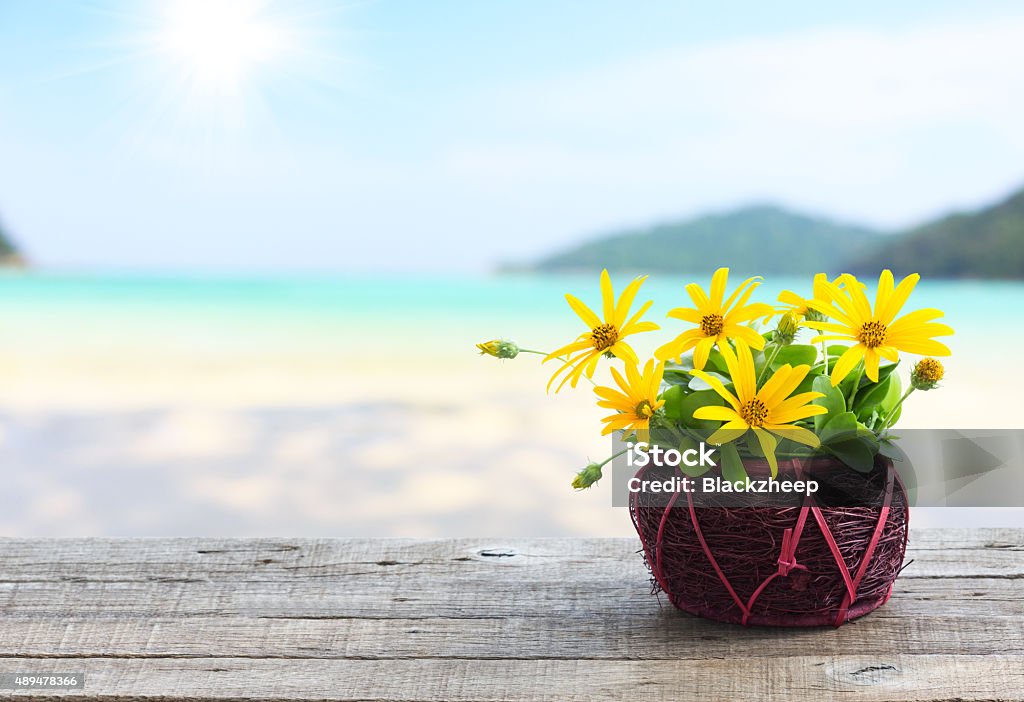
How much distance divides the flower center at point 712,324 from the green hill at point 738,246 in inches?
335

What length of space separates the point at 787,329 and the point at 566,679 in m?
0.31

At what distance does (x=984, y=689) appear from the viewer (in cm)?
61

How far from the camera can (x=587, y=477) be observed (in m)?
0.61

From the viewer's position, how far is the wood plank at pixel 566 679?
62cm

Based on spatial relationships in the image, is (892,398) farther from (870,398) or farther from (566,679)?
(566,679)

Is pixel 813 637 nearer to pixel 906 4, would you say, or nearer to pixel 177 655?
pixel 177 655

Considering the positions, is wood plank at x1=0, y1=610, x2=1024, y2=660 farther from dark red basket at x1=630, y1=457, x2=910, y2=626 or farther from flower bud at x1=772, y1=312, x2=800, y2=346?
flower bud at x1=772, y1=312, x2=800, y2=346

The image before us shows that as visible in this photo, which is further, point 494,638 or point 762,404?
point 494,638

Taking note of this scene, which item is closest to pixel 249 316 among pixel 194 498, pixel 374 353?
pixel 374 353

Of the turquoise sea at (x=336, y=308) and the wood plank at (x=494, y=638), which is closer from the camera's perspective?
the wood plank at (x=494, y=638)

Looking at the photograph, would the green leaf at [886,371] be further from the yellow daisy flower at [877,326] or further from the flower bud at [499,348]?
the flower bud at [499,348]

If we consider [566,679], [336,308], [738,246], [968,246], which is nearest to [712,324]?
[566,679]

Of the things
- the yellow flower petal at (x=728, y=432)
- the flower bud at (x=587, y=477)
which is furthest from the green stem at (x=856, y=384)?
the flower bud at (x=587, y=477)

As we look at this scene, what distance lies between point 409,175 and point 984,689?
32.0ft
